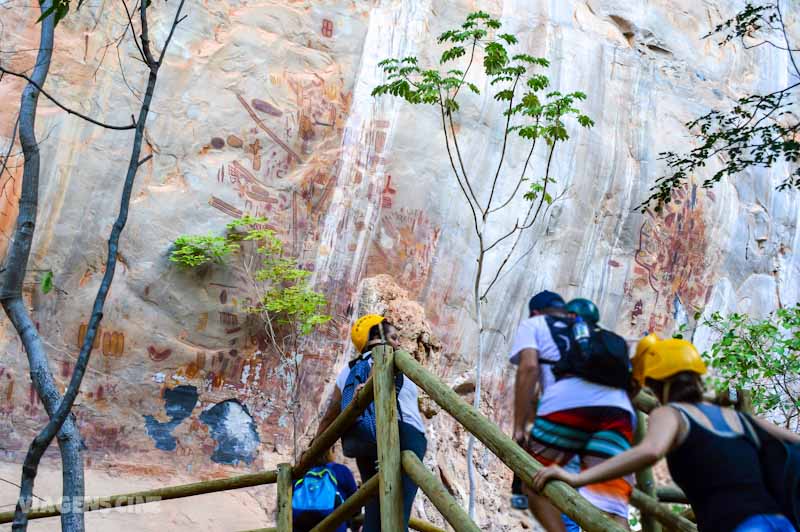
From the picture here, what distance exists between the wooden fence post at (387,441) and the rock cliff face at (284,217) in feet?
16.3

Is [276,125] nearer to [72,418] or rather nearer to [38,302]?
[38,302]

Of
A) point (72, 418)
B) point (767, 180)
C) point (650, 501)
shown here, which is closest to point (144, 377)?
point (72, 418)

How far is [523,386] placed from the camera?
271 cm

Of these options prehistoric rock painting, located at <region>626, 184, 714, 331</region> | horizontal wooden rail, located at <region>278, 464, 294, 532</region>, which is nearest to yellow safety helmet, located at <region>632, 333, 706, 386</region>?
horizontal wooden rail, located at <region>278, 464, 294, 532</region>

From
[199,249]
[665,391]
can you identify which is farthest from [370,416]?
[199,249]

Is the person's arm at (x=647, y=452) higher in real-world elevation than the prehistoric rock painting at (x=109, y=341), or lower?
higher

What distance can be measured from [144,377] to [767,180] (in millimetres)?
11613

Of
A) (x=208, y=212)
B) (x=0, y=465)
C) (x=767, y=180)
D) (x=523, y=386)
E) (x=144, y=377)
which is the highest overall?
(x=767, y=180)

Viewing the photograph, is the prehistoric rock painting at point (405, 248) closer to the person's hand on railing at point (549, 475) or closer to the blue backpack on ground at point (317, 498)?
the blue backpack on ground at point (317, 498)

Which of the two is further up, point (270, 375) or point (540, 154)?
point (540, 154)

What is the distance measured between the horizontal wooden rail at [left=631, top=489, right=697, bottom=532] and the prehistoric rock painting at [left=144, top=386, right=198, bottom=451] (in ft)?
22.3

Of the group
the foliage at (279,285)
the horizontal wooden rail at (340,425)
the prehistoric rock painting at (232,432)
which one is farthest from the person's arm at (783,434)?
the prehistoric rock painting at (232,432)

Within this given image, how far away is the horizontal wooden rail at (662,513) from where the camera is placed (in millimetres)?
2652

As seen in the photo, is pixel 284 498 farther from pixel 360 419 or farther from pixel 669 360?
pixel 669 360
